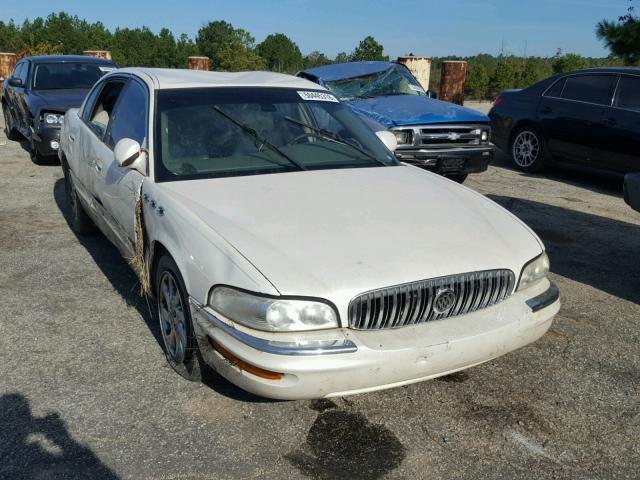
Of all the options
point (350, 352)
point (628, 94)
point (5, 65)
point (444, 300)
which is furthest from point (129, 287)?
point (5, 65)

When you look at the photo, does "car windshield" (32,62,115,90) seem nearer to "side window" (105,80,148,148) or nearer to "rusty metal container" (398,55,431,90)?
"side window" (105,80,148,148)

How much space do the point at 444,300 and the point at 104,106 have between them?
132 inches

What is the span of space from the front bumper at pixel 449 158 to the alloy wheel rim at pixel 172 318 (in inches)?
179

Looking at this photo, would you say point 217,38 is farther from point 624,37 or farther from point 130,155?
point 130,155

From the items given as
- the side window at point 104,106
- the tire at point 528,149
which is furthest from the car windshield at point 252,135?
the tire at point 528,149

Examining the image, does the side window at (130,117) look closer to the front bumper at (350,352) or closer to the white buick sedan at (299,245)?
the white buick sedan at (299,245)

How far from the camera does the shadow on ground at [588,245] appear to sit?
514 centimetres

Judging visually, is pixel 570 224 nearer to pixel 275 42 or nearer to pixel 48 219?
pixel 48 219

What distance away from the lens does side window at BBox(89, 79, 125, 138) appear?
476cm

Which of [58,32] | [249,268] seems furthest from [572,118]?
[58,32]

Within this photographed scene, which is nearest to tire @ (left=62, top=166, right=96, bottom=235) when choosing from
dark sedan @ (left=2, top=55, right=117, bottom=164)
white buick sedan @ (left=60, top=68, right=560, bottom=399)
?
white buick sedan @ (left=60, top=68, right=560, bottom=399)

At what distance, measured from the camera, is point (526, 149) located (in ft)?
31.4

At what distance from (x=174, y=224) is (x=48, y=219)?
12.5 ft

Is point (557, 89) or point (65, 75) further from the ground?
point (557, 89)
